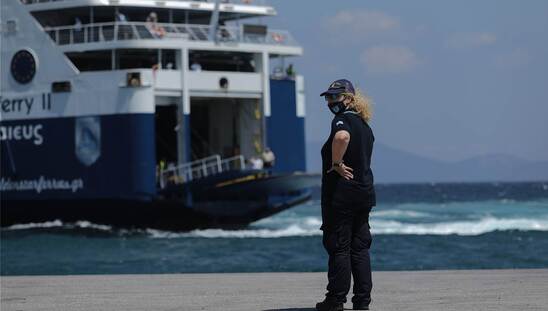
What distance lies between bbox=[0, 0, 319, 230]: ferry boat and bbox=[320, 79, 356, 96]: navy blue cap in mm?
19405

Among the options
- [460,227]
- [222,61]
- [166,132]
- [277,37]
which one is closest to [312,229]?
[460,227]

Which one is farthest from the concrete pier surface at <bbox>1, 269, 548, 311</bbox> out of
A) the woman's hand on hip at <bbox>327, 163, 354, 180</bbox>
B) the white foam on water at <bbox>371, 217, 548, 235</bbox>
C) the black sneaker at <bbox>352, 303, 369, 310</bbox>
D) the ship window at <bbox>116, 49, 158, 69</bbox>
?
the white foam on water at <bbox>371, 217, 548, 235</bbox>

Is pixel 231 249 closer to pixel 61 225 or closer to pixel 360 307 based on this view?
pixel 61 225

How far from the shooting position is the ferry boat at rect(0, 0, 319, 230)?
2783cm

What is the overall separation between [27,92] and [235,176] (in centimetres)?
514

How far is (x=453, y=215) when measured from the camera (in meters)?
47.1

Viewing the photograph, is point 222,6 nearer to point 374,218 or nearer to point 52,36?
point 52,36

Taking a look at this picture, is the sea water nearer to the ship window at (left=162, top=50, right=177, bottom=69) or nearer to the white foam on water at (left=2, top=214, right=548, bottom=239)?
the white foam on water at (left=2, top=214, right=548, bottom=239)

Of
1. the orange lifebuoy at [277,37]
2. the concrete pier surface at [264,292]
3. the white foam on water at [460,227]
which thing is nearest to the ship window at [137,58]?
the orange lifebuoy at [277,37]

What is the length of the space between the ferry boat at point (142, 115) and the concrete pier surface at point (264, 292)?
54.5ft

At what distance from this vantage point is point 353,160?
8.14 meters

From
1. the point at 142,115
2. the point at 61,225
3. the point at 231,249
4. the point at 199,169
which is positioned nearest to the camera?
the point at 231,249

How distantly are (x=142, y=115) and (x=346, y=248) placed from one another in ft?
64.7

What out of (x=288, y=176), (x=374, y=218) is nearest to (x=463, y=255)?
(x=288, y=176)
